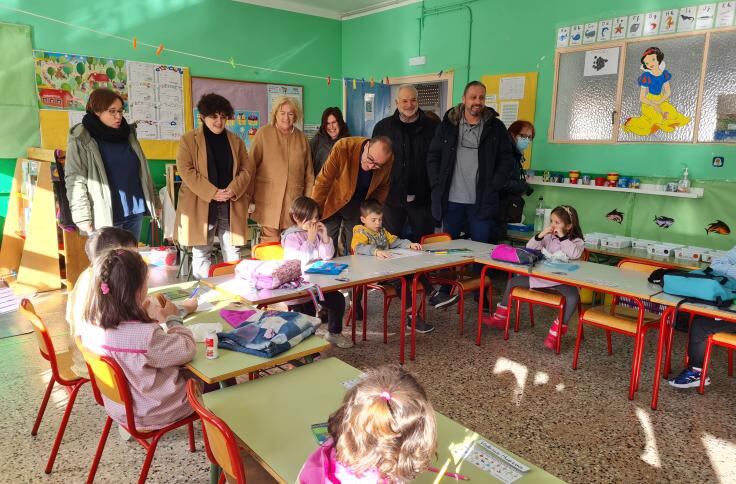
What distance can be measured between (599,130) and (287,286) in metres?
3.54

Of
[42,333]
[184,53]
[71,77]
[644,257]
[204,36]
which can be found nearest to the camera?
[42,333]

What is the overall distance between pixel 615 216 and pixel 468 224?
1.38m

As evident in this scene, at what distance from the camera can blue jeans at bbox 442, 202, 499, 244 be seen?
15.2ft

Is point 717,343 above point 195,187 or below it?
below

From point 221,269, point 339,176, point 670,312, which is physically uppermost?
point 339,176

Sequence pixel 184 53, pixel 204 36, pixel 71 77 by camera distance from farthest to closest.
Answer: pixel 204 36 → pixel 184 53 → pixel 71 77

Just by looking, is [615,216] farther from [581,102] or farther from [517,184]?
[581,102]

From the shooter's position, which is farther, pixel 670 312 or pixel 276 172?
pixel 276 172

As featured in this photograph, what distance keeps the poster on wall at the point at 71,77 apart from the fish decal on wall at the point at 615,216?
202 inches

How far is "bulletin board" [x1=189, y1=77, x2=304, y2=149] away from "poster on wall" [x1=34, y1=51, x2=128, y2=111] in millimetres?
882

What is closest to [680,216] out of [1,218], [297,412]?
[297,412]

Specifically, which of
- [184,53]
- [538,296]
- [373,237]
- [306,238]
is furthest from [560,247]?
[184,53]

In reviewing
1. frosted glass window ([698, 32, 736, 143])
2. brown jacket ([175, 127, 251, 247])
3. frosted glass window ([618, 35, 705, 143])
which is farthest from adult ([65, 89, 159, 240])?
frosted glass window ([698, 32, 736, 143])

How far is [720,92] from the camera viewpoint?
420 centimetres
